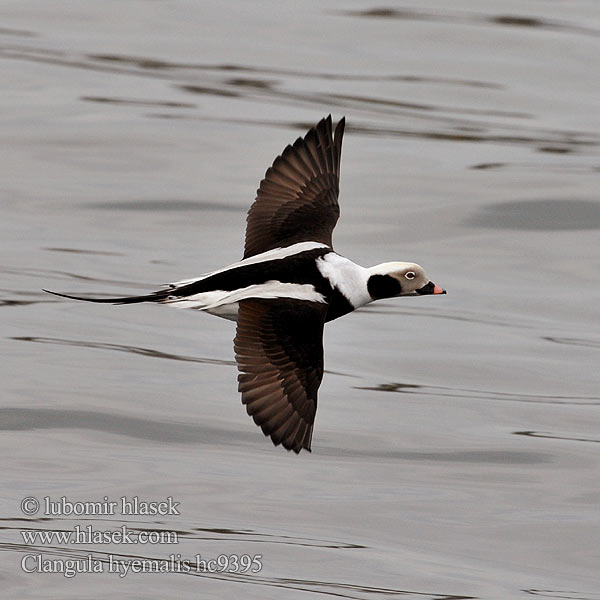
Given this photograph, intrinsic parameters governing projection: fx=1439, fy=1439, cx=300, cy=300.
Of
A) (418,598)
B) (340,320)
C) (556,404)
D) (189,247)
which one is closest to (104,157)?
(189,247)

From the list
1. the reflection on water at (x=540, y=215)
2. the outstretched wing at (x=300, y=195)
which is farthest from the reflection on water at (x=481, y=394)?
the reflection on water at (x=540, y=215)

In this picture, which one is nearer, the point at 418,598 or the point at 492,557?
the point at 418,598

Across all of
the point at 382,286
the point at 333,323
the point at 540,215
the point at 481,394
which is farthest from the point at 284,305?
the point at 540,215

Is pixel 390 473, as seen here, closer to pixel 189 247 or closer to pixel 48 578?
pixel 48 578

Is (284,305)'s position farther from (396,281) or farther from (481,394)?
(481,394)

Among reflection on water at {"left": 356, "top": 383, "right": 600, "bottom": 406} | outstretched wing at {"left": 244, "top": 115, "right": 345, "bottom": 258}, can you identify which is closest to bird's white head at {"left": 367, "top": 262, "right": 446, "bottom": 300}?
outstretched wing at {"left": 244, "top": 115, "right": 345, "bottom": 258}

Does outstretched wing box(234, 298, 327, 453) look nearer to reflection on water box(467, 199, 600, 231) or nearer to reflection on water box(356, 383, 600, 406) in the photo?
reflection on water box(356, 383, 600, 406)

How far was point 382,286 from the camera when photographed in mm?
6535

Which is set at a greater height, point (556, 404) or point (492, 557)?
point (556, 404)

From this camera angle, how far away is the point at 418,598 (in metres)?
6.21

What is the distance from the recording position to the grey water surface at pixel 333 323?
272 inches

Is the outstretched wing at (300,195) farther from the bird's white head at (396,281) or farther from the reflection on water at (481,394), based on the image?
the reflection on water at (481,394)

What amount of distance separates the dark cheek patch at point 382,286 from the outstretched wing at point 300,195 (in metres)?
0.34

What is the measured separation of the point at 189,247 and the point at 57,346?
7.61ft
